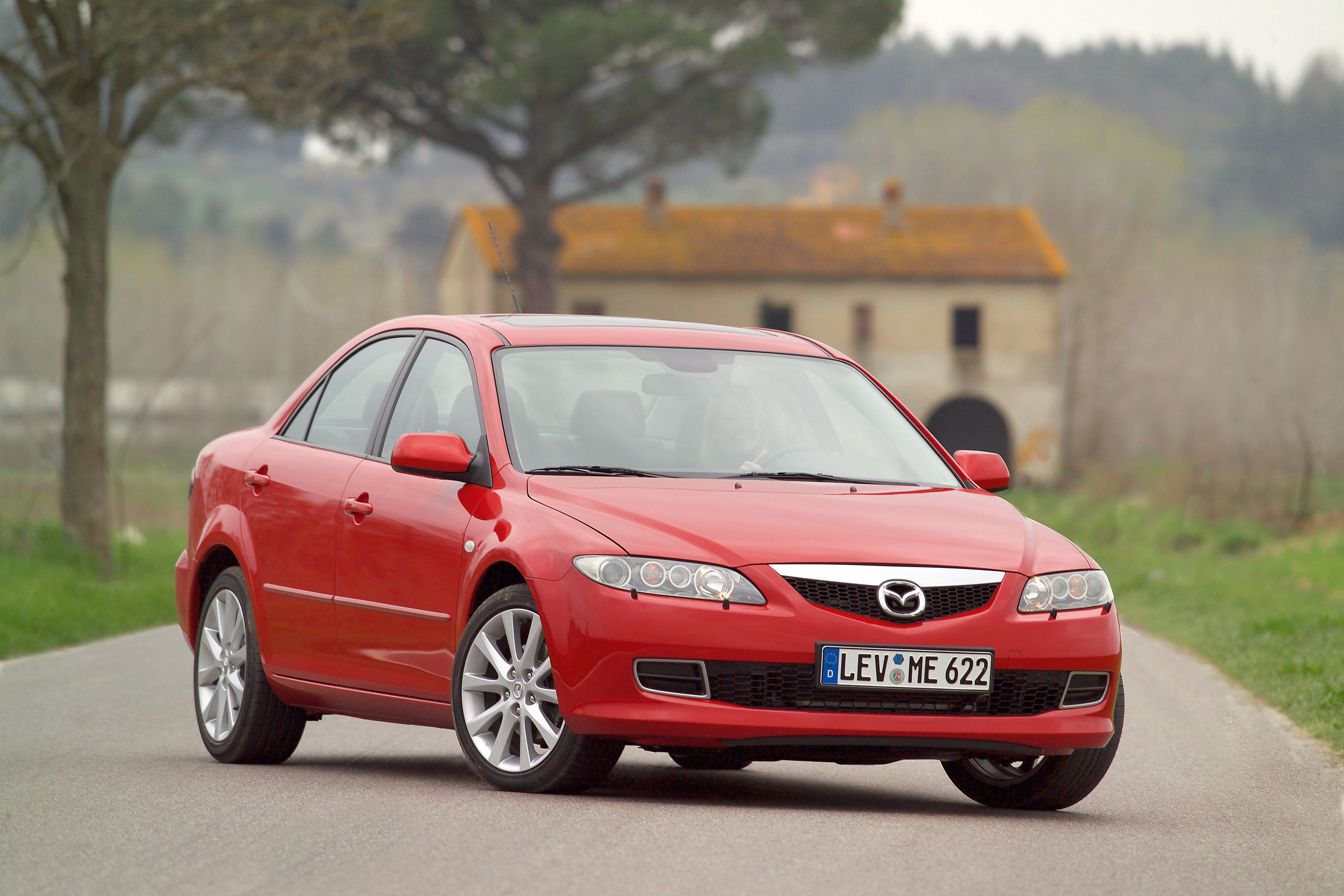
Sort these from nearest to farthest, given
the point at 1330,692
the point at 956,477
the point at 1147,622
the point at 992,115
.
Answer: the point at 956,477 < the point at 1330,692 < the point at 1147,622 < the point at 992,115

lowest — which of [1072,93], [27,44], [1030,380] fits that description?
[1030,380]

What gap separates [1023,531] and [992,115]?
359 ft

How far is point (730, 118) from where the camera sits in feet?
170

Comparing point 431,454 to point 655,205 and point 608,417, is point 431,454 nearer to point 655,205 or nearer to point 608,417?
point 608,417

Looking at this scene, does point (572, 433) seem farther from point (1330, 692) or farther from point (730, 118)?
point (730, 118)

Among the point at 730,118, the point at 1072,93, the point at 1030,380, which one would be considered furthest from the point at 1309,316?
the point at 1072,93

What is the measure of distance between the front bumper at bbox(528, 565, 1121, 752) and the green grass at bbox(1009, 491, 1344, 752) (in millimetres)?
3921

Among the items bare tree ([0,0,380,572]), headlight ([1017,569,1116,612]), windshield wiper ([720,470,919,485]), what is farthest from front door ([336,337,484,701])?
bare tree ([0,0,380,572])

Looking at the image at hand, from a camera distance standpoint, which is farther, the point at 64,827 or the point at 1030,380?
the point at 1030,380

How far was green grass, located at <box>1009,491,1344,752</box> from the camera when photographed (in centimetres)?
1256

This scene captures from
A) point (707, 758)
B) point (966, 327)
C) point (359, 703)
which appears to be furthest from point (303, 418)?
point (966, 327)

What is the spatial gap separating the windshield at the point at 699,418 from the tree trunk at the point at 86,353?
12.8m

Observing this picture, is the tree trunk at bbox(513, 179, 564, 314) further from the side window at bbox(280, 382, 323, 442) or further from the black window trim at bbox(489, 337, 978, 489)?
the black window trim at bbox(489, 337, 978, 489)

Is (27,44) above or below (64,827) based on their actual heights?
above
